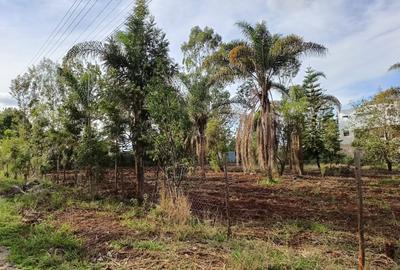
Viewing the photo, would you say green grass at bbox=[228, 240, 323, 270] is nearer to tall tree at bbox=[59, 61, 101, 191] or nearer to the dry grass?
the dry grass

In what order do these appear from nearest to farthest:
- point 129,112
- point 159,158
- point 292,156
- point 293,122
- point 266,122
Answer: point 159,158 < point 129,112 < point 266,122 < point 293,122 < point 292,156

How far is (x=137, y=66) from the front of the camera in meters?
9.34

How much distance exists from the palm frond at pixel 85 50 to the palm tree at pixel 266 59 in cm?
512

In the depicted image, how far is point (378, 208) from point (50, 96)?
562 inches

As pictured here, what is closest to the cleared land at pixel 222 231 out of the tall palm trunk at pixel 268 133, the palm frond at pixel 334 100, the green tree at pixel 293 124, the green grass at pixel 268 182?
the green grass at pixel 268 182

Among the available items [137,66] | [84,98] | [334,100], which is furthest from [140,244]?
[334,100]

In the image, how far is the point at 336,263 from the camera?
430 cm

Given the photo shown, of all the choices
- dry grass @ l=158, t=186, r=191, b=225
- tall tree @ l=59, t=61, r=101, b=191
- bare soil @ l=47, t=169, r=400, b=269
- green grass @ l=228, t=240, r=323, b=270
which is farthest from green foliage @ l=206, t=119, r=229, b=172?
green grass @ l=228, t=240, r=323, b=270

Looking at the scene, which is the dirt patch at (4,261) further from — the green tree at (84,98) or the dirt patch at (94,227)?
the green tree at (84,98)

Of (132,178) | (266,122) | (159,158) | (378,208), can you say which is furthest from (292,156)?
(159,158)

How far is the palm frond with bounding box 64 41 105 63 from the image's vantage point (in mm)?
9891

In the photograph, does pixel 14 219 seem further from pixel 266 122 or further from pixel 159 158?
pixel 266 122

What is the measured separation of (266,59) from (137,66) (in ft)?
19.3

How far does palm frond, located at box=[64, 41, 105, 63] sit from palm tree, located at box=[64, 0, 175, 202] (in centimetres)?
24
